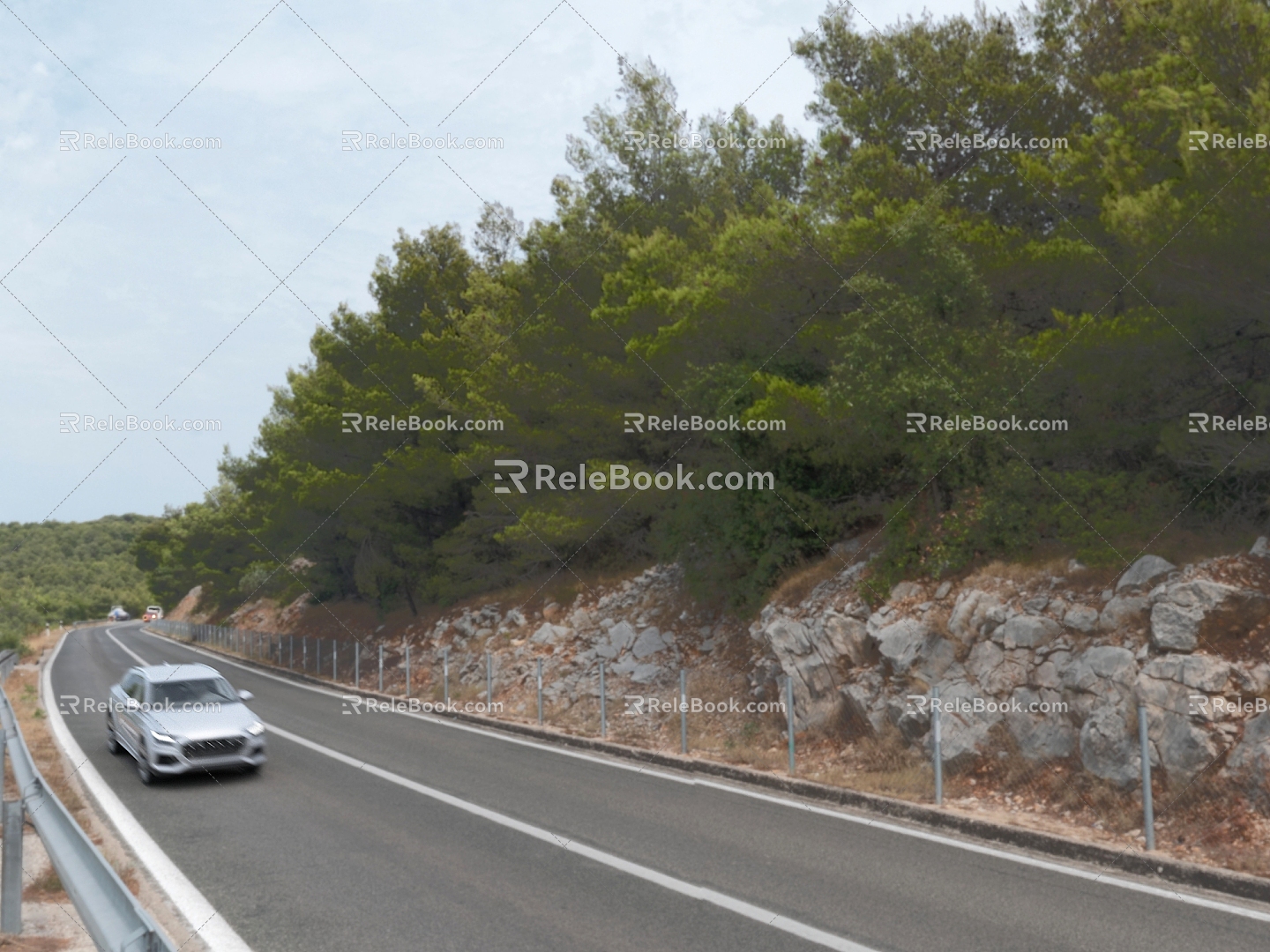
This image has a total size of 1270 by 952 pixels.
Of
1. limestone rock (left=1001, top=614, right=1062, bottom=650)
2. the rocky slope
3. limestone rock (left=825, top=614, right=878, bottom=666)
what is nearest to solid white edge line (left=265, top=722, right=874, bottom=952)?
the rocky slope

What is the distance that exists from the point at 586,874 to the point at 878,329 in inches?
395

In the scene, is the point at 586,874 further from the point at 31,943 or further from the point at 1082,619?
the point at 1082,619

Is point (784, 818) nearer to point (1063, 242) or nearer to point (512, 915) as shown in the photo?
point (512, 915)

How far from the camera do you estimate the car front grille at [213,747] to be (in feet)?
41.2

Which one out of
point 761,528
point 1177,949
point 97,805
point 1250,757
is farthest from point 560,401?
point 1177,949

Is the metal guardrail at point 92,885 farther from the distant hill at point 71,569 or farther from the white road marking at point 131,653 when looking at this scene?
the distant hill at point 71,569

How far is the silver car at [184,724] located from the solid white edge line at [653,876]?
197 cm

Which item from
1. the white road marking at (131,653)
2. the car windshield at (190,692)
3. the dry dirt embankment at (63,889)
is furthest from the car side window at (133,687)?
the white road marking at (131,653)

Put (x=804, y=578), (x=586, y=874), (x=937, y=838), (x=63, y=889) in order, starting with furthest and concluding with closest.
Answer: (x=804, y=578) → (x=937, y=838) → (x=586, y=874) → (x=63, y=889)

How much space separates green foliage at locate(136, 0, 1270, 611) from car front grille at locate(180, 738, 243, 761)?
9.40 meters

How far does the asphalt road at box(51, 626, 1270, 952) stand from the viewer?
6.66 m

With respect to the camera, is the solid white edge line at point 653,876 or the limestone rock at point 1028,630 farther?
the limestone rock at point 1028,630

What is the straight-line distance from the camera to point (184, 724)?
1280cm

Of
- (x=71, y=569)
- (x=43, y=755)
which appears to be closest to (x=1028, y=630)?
(x=43, y=755)
